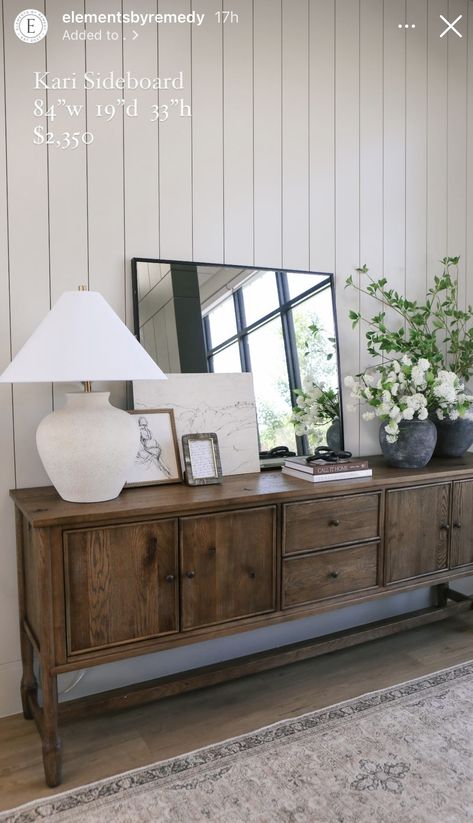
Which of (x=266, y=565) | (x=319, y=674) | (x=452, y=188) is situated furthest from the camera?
(x=452, y=188)


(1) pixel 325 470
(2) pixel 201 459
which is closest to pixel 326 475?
(1) pixel 325 470

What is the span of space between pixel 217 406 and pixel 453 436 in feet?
3.75

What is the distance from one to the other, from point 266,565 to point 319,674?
666 millimetres

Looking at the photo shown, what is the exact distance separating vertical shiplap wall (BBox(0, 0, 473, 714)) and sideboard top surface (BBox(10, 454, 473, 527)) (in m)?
0.34

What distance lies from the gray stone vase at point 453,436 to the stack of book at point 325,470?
1.93ft

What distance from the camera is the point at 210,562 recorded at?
1.99 metres

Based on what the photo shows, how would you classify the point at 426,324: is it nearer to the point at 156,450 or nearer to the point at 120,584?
the point at 156,450

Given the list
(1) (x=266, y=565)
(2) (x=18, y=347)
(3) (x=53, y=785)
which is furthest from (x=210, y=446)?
(3) (x=53, y=785)

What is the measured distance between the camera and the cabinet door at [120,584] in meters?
1.78

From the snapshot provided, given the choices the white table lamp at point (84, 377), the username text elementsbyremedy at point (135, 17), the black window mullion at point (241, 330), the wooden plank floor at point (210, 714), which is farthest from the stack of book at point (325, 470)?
the username text elementsbyremedy at point (135, 17)

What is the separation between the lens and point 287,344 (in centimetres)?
256

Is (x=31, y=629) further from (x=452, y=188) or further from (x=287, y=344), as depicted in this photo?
(x=452, y=188)

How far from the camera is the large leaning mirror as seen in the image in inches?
90.2

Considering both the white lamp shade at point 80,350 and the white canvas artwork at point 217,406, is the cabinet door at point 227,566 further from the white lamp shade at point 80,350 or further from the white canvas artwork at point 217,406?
the white lamp shade at point 80,350
